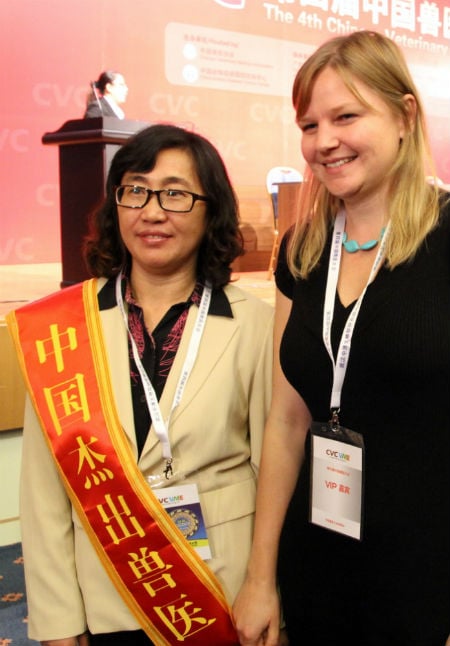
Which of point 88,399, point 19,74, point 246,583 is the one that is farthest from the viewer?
point 19,74

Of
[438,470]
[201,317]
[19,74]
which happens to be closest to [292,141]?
[19,74]

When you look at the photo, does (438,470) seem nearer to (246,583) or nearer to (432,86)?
(246,583)

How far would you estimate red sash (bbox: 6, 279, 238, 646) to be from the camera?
4.53 feet

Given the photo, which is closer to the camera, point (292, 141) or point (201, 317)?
point (201, 317)

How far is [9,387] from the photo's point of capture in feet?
8.89

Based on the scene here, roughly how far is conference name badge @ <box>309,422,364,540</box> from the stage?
1.74 feet

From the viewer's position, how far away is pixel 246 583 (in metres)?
1.35

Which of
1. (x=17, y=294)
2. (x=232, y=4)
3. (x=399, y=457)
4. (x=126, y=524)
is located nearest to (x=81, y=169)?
(x=17, y=294)

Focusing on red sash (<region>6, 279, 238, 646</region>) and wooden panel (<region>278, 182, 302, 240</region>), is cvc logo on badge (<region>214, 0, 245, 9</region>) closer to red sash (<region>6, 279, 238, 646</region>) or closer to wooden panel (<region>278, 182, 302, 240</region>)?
wooden panel (<region>278, 182, 302, 240</region>)

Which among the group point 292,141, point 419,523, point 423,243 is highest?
point 292,141

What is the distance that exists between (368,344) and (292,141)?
544 centimetres

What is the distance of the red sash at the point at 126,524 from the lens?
4.53ft

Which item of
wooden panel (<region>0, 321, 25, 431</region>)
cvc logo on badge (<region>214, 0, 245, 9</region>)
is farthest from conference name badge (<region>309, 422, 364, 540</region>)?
cvc logo on badge (<region>214, 0, 245, 9</region>)

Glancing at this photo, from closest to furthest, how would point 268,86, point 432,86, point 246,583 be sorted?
point 246,583 < point 268,86 < point 432,86
